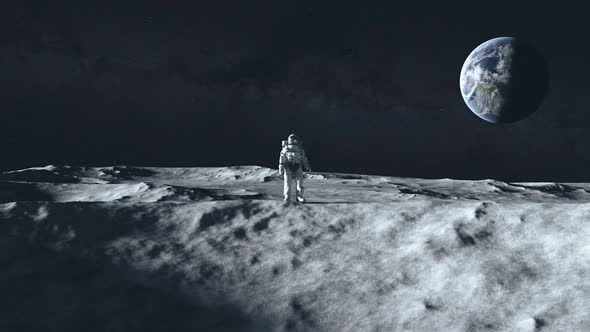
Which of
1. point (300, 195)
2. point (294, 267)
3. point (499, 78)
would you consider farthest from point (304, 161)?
point (499, 78)

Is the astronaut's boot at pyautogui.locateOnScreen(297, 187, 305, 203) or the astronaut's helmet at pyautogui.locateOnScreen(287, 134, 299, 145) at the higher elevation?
the astronaut's helmet at pyautogui.locateOnScreen(287, 134, 299, 145)

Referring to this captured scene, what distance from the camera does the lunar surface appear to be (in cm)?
380

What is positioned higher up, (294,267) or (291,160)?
(291,160)

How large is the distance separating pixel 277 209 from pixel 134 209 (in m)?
1.72

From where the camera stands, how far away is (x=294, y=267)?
4.61 metres

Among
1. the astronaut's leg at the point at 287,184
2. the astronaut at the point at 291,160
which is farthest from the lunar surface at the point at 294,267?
the astronaut at the point at 291,160

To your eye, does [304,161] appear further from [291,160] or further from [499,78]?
[499,78]

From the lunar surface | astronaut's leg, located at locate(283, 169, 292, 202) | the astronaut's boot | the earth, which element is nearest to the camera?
the lunar surface

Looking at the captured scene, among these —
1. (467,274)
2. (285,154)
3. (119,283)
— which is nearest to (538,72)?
(285,154)

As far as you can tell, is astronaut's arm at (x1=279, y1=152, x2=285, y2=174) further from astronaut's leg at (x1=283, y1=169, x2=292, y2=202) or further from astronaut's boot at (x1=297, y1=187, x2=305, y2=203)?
astronaut's boot at (x1=297, y1=187, x2=305, y2=203)

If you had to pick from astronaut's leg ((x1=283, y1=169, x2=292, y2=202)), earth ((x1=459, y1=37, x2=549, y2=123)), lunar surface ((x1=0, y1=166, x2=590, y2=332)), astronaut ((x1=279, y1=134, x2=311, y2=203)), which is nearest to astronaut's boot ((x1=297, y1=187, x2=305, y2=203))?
astronaut ((x1=279, y1=134, x2=311, y2=203))

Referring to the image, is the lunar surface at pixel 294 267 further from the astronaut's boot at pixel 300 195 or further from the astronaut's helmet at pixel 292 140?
the astronaut's helmet at pixel 292 140

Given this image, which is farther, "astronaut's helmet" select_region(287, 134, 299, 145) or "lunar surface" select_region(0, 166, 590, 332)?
"astronaut's helmet" select_region(287, 134, 299, 145)

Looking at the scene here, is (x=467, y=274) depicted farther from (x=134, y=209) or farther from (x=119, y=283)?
(x=134, y=209)
